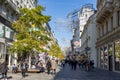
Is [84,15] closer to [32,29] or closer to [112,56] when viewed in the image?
[112,56]

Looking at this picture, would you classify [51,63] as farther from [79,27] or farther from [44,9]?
[79,27]

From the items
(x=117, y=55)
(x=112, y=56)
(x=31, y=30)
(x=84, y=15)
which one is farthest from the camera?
(x=84, y=15)

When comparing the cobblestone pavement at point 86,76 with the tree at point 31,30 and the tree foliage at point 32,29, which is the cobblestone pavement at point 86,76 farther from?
the tree foliage at point 32,29

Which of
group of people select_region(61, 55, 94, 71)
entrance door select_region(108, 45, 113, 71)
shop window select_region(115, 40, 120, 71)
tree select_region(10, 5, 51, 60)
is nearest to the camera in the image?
tree select_region(10, 5, 51, 60)

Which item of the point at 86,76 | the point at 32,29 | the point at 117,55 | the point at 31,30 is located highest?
the point at 32,29

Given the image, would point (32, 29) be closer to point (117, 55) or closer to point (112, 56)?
point (117, 55)

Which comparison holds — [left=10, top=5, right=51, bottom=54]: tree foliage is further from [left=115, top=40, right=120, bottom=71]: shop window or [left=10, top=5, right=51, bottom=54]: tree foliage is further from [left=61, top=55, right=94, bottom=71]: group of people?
[left=61, top=55, right=94, bottom=71]: group of people

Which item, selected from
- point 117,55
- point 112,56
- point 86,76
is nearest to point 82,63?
point 112,56

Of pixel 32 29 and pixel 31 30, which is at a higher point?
pixel 32 29

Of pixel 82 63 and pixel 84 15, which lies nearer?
pixel 82 63

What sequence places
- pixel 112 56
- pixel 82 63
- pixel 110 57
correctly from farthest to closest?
1. pixel 82 63
2. pixel 110 57
3. pixel 112 56

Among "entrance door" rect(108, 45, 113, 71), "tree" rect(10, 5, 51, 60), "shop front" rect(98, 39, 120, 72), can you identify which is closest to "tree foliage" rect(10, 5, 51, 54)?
"tree" rect(10, 5, 51, 60)

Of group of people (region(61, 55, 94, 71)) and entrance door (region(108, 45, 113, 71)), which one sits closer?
entrance door (region(108, 45, 113, 71))

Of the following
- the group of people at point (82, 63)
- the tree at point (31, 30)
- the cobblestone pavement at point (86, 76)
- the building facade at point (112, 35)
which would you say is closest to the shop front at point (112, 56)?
the building facade at point (112, 35)
